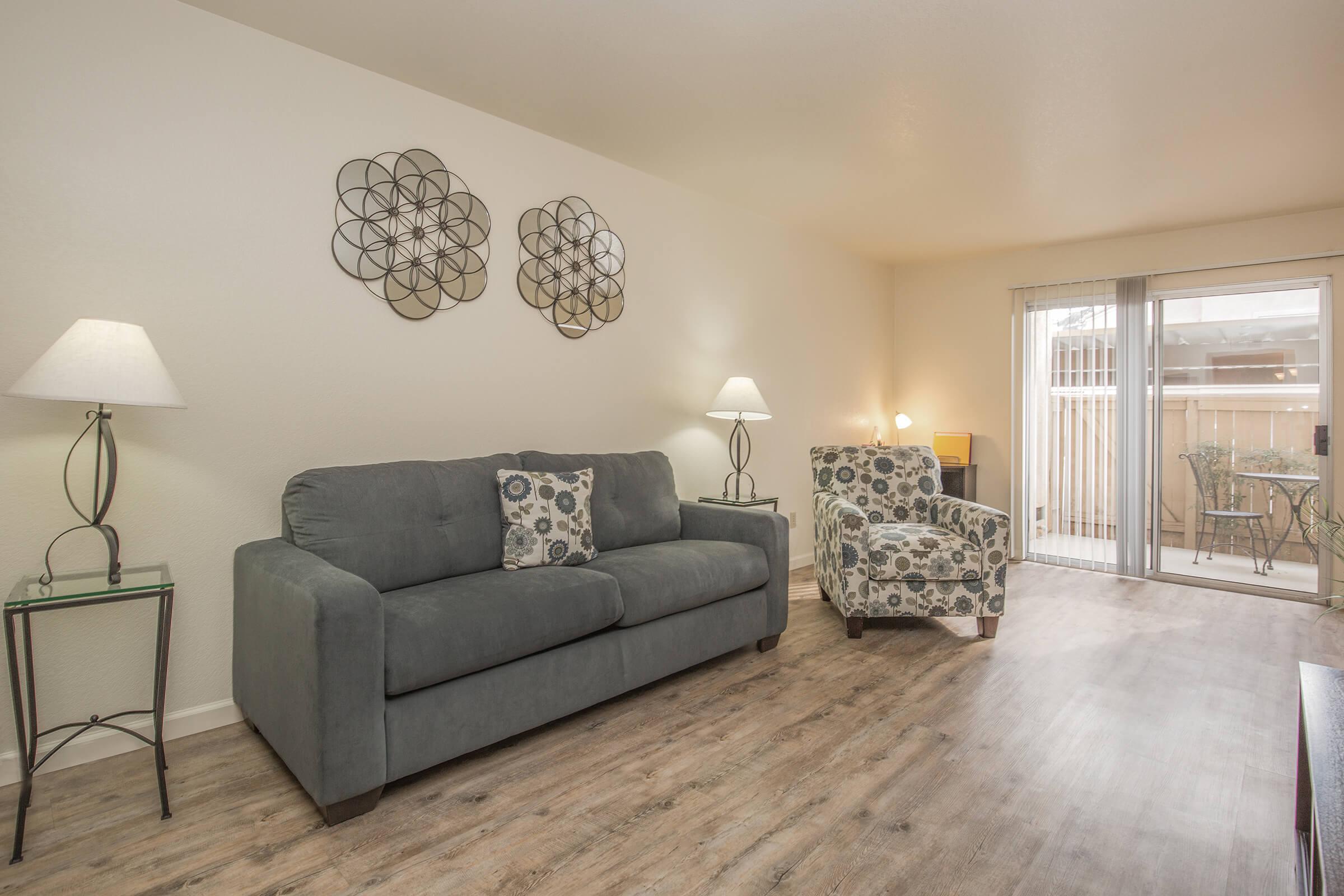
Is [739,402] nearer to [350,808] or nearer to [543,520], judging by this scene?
[543,520]

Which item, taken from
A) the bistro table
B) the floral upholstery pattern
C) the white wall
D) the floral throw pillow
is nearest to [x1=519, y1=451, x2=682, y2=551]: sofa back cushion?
the floral throw pillow

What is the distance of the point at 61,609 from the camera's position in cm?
192

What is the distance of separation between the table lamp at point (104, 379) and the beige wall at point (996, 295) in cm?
544

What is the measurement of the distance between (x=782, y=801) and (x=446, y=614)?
44.2 inches

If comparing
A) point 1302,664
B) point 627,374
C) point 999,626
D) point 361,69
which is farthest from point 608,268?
point 1302,664

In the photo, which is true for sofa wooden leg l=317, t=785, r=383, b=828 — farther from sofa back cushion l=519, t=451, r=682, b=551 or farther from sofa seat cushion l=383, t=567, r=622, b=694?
sofa back cushion l=519, t=451, r=682, b=551

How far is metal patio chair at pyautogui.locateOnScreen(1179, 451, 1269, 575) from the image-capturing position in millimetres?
4645

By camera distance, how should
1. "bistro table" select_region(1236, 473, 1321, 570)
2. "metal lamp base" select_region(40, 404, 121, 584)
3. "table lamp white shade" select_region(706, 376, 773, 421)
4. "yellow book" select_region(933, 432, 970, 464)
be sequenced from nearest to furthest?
"metal lamp base" select_region(40, 404, 121, 584) → "table lamp white shade" select_region(706, 376, 773, 421) → "bistro table" select_region(1236, 473, 1321, 570) → "yellow book" select_region(933, 432, 970, 464)

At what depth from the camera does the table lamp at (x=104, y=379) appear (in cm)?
181

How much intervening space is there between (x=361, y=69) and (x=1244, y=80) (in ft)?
11.6

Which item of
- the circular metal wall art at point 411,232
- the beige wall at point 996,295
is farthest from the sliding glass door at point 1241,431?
the circular metal wall art at point 411,232

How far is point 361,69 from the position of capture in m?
2.76

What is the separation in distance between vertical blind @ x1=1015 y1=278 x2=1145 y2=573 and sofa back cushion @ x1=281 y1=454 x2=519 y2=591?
4.48 meters

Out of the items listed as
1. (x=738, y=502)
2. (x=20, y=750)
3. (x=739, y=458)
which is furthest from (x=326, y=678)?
(x=739, y=458)
